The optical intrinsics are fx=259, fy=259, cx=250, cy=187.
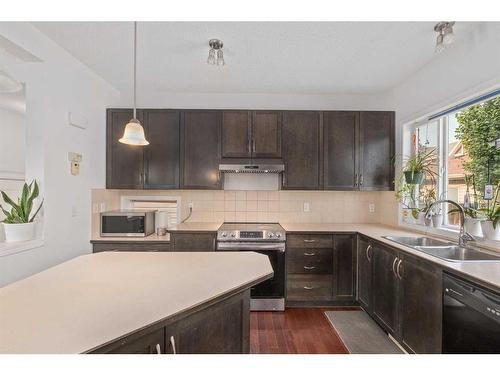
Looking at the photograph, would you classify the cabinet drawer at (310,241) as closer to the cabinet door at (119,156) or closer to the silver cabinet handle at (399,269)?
the silver cabinet handle at (399,269)

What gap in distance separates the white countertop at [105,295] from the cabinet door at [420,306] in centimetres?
113

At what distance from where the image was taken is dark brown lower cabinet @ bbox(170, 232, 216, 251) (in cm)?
284

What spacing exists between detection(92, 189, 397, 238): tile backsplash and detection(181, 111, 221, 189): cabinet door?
1.28 feet

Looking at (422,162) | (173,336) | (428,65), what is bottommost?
(173,336)

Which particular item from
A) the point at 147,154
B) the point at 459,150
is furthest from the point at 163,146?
the point at 459,150

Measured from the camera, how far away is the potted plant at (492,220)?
1.84m

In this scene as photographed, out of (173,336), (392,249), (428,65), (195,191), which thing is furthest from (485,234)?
(195,191)

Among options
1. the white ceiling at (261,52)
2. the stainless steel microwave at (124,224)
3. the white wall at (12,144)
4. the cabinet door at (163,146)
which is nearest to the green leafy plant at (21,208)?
the white wall at (12,144)

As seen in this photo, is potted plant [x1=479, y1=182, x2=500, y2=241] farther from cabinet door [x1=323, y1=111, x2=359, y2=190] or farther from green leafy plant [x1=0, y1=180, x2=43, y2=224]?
green leafy plant [x1=0, y1=180, x2=43, y2=224]

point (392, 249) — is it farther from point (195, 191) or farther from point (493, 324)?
point (195, 191)

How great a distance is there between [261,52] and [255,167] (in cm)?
122

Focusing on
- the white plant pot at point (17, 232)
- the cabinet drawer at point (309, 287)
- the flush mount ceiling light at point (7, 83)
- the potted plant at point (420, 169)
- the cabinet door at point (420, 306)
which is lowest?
the cabinet drawer at point (309, 287)

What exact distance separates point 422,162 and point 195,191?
8.72 ft

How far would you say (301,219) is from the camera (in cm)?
348
